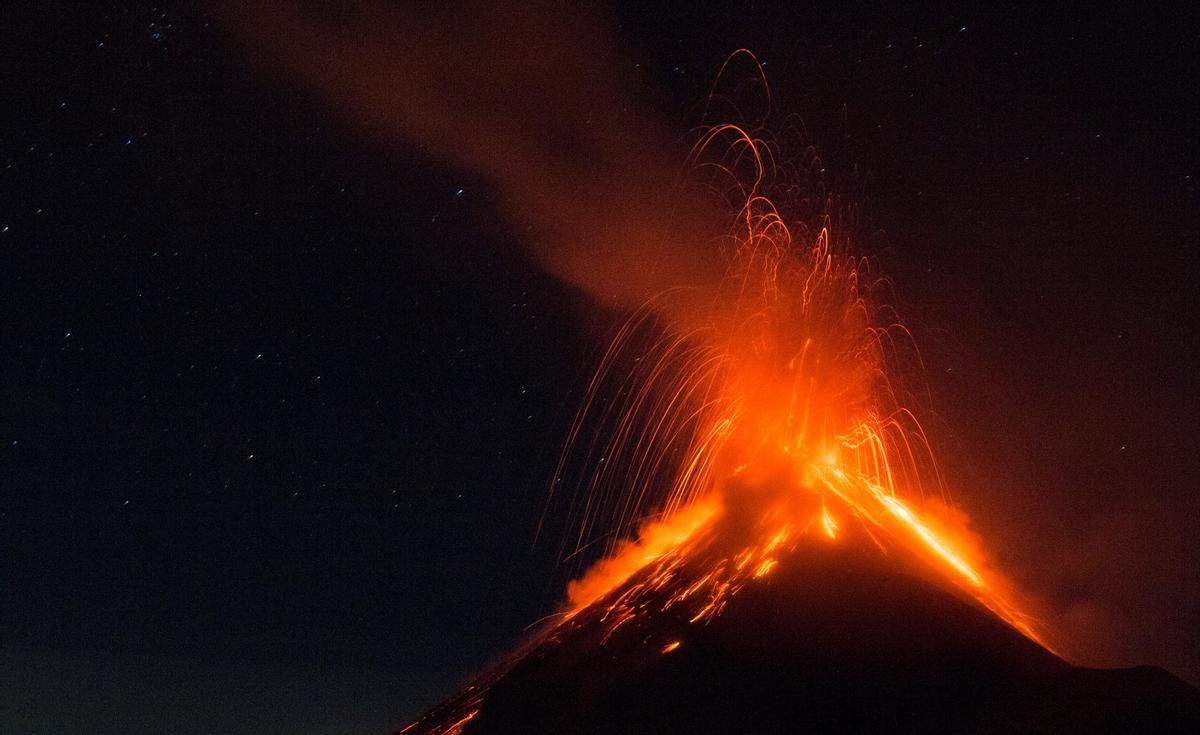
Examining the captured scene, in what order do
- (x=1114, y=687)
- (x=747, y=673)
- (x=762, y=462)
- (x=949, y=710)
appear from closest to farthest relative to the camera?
(x=1114, y=687)
(x=949, y=710)
(x=747, y=673)
(x=762, y=462)

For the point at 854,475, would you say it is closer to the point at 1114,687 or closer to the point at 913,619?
the point at 913,619

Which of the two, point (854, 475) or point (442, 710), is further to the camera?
point (854, 475)

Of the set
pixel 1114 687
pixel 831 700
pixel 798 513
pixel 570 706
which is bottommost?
pixel 1114 687

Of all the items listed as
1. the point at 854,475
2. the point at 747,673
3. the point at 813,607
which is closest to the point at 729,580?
the point at 813,607

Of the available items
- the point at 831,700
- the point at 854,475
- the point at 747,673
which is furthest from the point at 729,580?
the point at 854,475

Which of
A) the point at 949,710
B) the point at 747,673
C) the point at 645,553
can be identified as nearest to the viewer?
the point at 949,710

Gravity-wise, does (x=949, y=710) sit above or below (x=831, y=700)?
below

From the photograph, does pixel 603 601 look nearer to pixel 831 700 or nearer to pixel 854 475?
pixel 854 475
